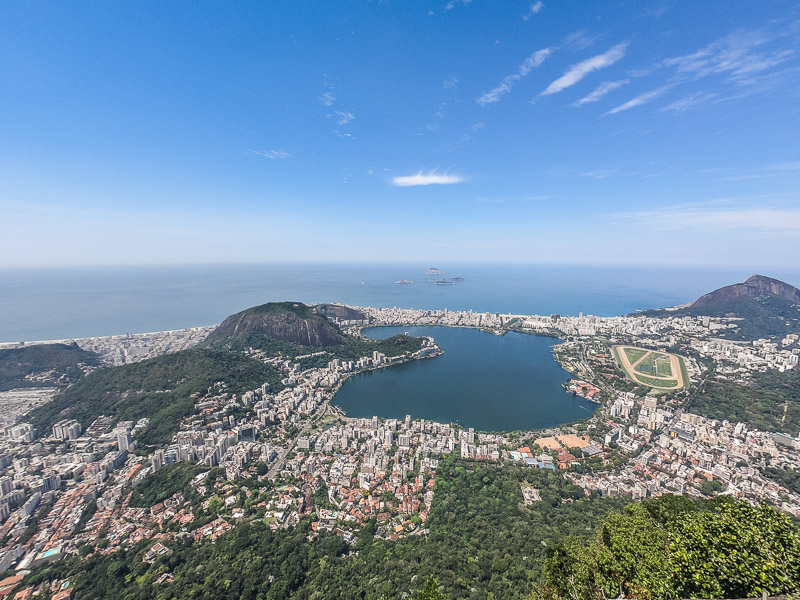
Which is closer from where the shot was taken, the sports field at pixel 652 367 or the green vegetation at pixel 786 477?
the green vegetation at pixel 786 477

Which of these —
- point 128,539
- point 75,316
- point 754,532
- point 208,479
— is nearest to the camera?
point 754,532

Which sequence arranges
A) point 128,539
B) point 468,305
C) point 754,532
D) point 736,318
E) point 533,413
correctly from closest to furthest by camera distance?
point 754,532 → point 128,539 → point 533,413 → point 736,318 → point 468,305

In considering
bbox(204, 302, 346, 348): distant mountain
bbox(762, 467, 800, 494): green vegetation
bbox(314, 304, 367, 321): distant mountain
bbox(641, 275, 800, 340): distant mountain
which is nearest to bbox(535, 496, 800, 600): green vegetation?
bbox(762, 467, 800, 494): green vegetation

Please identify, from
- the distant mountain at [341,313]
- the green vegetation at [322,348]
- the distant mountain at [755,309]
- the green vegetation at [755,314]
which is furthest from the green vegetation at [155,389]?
the distant mountain at [755,309]

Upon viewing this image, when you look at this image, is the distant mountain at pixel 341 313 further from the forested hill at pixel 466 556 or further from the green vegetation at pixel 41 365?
the forested hill at pixel 466 556

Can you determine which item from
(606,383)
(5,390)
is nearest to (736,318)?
(606,383)

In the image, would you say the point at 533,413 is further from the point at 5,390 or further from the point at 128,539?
the point at 5,390

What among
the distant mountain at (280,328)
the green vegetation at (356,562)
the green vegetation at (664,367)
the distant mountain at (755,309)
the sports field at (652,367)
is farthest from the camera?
the distant mountain at (755,309)

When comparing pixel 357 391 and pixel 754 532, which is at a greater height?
pixel 754 532
